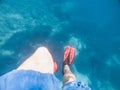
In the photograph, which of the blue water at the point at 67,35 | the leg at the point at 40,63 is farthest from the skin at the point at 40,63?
the blue water at the point at 67,35

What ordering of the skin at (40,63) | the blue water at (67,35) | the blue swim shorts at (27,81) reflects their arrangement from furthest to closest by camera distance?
the blue water at (67,35)
the skin at (40,63)
the blue swim shorts at (27,81)

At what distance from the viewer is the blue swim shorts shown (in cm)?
73

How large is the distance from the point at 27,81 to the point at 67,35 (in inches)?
79.0

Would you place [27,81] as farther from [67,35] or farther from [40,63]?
[67,35]

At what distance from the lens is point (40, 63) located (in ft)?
3.04

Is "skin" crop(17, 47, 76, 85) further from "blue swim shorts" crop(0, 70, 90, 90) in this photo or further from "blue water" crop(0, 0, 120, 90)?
"blue water" crop(0, 0, 120, 90)

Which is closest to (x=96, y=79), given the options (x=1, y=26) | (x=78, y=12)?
(x=78, y=12)

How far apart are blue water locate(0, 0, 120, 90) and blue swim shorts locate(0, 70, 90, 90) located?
1.57 metres

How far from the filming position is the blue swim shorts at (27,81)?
0.73 m

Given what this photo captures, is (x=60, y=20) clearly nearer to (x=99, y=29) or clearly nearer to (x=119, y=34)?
(x=99, y=29)

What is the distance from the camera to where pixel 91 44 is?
2721mm

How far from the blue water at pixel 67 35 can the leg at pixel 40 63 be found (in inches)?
53.3

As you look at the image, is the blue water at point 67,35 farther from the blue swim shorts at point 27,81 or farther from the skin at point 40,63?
the blue swim shorts at point 27,81

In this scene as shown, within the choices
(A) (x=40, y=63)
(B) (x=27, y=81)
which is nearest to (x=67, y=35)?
(A) (x=40, y=63)
